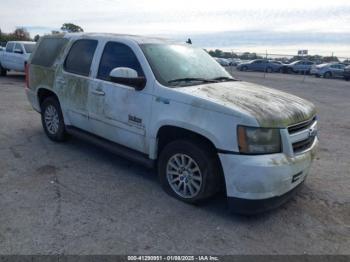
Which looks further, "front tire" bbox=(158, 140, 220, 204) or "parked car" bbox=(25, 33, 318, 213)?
"front tire" bbox=(158, 140, 220, 204)

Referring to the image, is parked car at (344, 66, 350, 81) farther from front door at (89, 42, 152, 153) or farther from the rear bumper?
the rear bumper

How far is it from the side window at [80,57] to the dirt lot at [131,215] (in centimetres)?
138

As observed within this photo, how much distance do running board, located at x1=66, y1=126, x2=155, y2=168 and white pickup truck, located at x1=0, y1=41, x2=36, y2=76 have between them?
37.2ft

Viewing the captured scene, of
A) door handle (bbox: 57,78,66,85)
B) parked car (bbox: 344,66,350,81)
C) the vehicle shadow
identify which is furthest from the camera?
parked car (bbox: 344,66,350,81)

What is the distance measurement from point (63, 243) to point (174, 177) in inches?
58.2

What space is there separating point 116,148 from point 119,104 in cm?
63

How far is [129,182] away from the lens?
15.0 ft

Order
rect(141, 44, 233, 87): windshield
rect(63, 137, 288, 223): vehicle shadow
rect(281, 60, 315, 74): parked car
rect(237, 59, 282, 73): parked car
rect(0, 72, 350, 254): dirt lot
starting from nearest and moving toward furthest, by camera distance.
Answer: rect(0, 72, 350, 254): dirt lot < rect(63, 137, 288, 223): vehicle shadow < rect(141, 44, 233, 87): windshield < rect(281, 60, 315, 74): parked car < rect(237, 59, 282, 73): parked car

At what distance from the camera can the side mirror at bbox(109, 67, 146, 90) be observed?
407 cm

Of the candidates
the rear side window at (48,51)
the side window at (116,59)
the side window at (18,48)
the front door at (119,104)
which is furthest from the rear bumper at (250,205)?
the side window at (18,48)

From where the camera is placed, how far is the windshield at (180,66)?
4.21 m

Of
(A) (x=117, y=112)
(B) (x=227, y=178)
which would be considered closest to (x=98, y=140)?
(A) (x=117, y=112)

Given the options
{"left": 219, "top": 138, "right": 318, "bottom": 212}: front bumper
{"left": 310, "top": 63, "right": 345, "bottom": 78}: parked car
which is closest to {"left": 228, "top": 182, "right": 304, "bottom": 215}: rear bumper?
{"left": 219, "top": 138, "right": 318, "bottom": 212}: front bumper

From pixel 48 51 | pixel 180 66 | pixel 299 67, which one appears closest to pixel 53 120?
pixel 48 51
